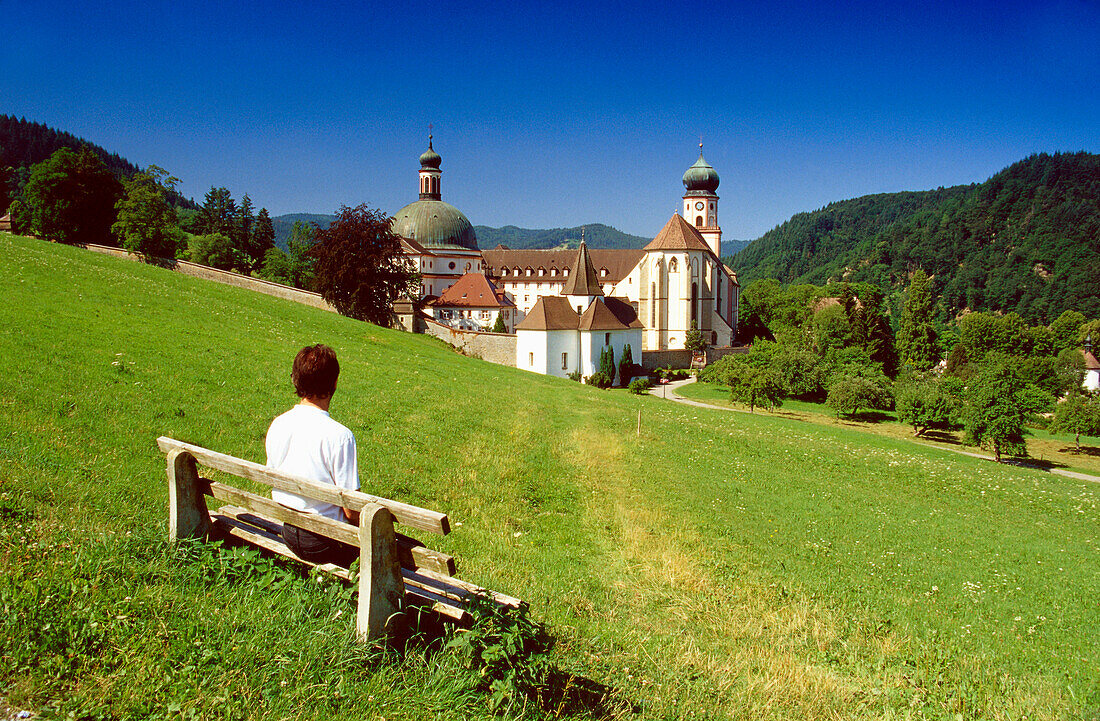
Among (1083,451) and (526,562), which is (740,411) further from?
(526,562)

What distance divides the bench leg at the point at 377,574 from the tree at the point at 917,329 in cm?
8696

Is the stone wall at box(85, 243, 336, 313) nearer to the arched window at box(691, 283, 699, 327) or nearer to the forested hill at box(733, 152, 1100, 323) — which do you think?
the arched window at box(691, 283, 699, 327)

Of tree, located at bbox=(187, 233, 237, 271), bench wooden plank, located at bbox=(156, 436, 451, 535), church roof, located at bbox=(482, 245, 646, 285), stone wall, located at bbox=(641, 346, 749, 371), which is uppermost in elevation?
church roof, located at bbox=(482, 245, 646, 285)

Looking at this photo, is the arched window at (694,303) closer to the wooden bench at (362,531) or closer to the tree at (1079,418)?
the tree at (1079,418)

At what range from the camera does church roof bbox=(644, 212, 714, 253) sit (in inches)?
2628

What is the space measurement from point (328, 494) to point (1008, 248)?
18246 cm

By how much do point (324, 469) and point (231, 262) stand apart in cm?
6402

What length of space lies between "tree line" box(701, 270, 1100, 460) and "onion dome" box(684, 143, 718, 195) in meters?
18.9

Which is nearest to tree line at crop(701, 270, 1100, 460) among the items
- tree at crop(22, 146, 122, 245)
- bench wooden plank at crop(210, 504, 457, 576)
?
bench wooden plank at crop(210, 504, 457, 576)

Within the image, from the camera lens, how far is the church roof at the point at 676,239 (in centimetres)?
6675

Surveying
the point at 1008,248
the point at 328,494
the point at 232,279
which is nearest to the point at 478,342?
the point at 232,279

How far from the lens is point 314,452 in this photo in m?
4.16

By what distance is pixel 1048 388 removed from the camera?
66.4 meters

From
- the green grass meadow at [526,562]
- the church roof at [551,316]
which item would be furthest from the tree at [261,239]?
the green grass meadow at [526,562]
